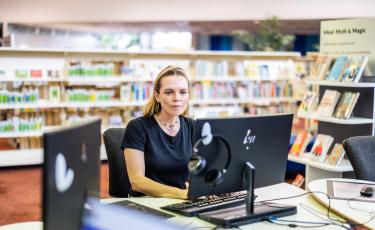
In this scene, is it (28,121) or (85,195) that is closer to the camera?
(85,195)

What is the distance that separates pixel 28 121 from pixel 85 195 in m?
5.89

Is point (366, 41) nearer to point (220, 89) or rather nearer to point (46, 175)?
point (220, 89)

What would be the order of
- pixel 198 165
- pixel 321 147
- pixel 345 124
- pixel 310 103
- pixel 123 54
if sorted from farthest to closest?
pixel 123 54
pixel 310 103
pixel 345 124
pixel 321 147
pixel 198 165

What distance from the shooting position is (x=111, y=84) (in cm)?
794

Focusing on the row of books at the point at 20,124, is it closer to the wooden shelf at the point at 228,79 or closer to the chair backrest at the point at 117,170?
the wooden shelf at the point at 228,79

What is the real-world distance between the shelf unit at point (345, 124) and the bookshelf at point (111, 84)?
2.95 meters

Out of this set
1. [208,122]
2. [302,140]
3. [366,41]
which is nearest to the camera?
[208,122]

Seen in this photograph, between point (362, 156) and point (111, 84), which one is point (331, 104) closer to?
point (362, 156)

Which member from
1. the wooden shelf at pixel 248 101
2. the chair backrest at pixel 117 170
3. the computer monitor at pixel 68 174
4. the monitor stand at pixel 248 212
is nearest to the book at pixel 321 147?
the chair backrest at pixel 117 170

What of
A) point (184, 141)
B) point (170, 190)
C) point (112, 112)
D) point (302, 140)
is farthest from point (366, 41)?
point (112, 112)

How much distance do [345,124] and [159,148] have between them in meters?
2.71

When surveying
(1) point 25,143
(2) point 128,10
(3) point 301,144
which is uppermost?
(2) point 128,10

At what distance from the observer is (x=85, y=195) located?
1.57m

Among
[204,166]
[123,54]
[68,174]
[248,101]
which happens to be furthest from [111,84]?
[68,174]
